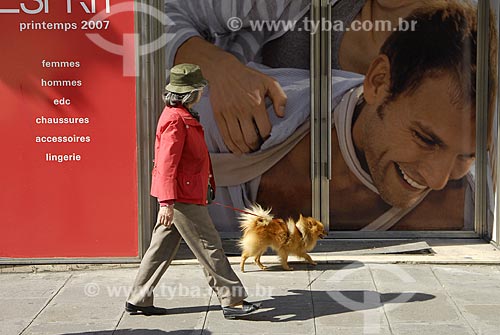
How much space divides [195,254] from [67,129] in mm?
1929

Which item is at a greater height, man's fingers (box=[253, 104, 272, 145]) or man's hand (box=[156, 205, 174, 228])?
man's fingers (box=[253, 104, 272, 145])

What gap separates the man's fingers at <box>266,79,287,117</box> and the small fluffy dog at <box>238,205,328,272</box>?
1462mm

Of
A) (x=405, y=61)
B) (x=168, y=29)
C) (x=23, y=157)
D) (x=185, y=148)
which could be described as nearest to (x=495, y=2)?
(x=405, y=61)

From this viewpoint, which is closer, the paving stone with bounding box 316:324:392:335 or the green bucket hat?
the paving stone with bounding box 316:324:392:335

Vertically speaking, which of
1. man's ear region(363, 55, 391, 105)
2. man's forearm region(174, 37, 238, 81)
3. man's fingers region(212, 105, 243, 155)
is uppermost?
man's forearm region(174, 37, 238, 81)

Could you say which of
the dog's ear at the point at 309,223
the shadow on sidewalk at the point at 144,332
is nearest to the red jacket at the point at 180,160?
the shadow on sidewalk at the point at 144,332

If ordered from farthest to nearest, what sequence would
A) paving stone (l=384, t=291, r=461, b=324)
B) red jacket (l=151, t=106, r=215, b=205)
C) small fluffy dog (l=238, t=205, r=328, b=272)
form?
small fluffy dog (l=238, t=205, r=328, b=272) < paving stone (l=384, t=291, r=461, b=324) < red jacket (l=151, t=106, r=215, b=205)

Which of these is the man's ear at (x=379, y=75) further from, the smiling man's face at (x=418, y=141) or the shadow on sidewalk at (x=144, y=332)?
the shadow on sidewalk at (x=144, y=332)

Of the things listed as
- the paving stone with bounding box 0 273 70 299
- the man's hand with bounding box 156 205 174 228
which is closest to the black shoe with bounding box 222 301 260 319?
the man's hand with bounding box 156 205 174 228

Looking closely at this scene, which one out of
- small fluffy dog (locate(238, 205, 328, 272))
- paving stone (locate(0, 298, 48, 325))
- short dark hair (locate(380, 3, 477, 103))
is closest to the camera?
paving stone (locate(0, 298, 48, 325))

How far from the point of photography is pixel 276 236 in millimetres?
7840

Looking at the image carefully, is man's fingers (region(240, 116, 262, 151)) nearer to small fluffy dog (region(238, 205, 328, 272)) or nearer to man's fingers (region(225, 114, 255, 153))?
man's fingers (region(225, 114, 255, 153))

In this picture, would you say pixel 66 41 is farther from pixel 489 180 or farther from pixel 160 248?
pixel 489 180

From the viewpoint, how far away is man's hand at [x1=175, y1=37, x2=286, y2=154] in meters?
9.06
